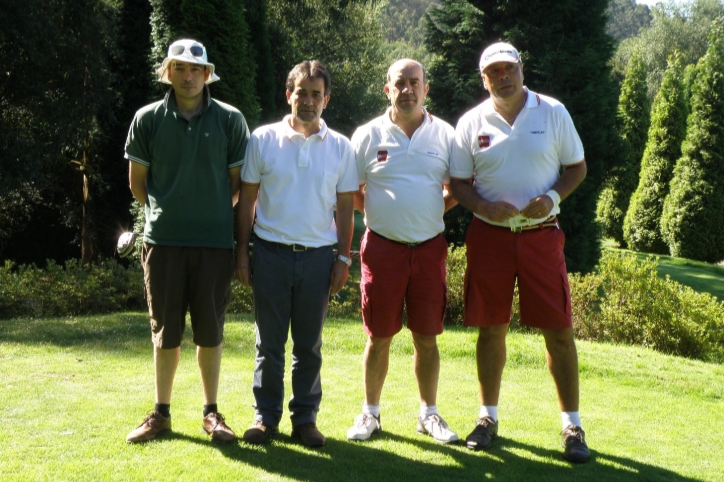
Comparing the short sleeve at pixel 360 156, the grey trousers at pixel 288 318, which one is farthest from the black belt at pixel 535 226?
the grey trousers at pixel 288 318

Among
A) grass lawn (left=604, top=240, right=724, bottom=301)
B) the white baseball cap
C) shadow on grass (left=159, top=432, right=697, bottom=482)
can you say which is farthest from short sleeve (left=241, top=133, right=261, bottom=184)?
grass lawn (left=604, top=240, right=724, bottom=301)

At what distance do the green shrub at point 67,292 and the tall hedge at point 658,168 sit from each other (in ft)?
50.6

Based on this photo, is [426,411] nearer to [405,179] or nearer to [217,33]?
[405,179]

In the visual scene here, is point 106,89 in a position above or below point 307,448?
above

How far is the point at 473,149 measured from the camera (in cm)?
404

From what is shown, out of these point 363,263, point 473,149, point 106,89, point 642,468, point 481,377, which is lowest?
point 642,468

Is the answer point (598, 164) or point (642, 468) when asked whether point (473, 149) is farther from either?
point (598, 164)

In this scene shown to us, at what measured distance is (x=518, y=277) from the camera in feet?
13.3

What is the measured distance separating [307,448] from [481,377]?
1.05 m

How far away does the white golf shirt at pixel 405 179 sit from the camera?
13.0ft

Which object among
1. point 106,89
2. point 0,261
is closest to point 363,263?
point 106,89

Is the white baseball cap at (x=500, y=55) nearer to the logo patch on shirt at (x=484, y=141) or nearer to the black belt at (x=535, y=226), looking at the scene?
the logo patch on shirt at (x=484, y=141)

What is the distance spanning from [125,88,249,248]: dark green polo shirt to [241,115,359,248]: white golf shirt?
186 millimetres

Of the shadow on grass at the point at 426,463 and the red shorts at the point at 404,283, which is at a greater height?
the red shorts at the point at 404,283
